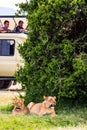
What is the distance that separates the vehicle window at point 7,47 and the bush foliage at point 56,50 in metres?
9.41

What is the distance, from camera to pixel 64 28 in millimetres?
12289

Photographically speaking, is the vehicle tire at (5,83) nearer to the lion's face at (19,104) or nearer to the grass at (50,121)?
the lion's face at (19,104)

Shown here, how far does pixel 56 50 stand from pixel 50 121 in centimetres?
201

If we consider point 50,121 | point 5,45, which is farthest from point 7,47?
point 50,121

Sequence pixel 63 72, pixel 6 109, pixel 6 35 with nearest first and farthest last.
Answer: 1. pixel 63 72
2. pixel 6 109
3. pixel 6 35

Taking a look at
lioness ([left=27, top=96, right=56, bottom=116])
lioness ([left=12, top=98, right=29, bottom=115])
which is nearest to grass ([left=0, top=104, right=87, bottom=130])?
lioness ([left=27, top=96, right=56, bottom=116])

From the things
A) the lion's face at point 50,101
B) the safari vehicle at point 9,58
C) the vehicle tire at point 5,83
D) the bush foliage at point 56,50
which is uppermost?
the bush foliage at point 56,50

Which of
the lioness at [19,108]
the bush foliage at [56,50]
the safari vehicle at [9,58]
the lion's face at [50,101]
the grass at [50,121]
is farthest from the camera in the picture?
the safari vehicle at [9,58]

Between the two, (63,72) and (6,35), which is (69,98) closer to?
(63,72)

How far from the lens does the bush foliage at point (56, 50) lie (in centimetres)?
1174

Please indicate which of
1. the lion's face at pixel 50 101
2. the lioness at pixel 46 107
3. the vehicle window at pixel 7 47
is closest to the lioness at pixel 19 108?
the lioness at pixel 46 107

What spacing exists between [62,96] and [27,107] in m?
0.78

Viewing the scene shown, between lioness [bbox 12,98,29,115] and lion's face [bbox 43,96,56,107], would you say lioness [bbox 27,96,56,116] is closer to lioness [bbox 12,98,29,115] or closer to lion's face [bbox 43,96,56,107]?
lion's face [bbox 43,96,56,107]

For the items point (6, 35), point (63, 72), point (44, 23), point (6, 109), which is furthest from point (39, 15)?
point (6, 35)
